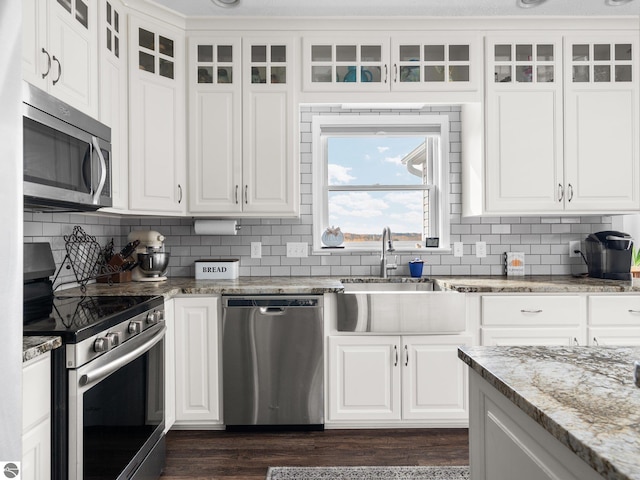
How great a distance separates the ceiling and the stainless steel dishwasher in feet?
5.81

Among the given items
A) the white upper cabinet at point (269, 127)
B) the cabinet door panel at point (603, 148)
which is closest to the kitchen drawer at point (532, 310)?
the cabinet door panel at point (603, 148)

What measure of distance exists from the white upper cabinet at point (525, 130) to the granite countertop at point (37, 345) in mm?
2497

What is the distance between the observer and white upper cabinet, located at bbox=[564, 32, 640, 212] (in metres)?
2.87

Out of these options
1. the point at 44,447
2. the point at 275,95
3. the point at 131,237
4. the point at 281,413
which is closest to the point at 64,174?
the point at 44,447

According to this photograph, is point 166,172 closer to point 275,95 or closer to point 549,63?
point 275,95

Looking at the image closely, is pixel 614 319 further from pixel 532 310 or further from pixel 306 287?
pixel 306 287

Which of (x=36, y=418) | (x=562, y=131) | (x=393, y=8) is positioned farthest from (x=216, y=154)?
(x=562, y=131)

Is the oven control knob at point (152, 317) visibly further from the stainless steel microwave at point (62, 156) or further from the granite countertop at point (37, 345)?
the granite countertop at point (37, 345)

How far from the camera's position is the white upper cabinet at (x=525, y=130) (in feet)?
9.42

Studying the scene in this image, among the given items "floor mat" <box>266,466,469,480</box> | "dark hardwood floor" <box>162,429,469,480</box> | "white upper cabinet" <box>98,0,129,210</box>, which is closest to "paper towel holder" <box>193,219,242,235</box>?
"white upper cabinet" <box>98,0,129,210</box>

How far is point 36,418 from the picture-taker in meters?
1.30

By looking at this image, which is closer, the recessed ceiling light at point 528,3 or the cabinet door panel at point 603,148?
the recessed ceiling light at point 528,3

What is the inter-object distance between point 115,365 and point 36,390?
36 cm

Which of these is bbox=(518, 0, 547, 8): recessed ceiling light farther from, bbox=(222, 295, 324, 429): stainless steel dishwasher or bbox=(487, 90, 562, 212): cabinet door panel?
bbox=(222, 295, 324, 429): stainless steel dishwasher
